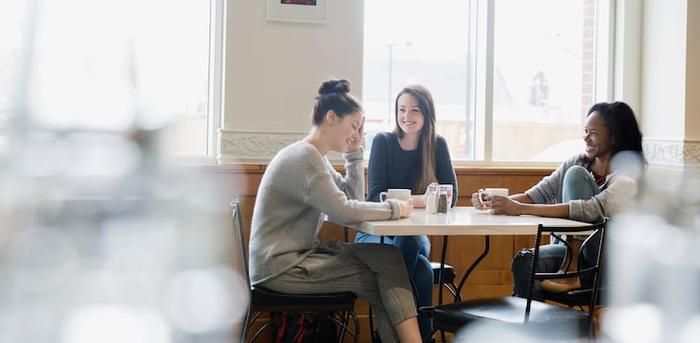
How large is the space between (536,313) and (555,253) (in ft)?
2.13

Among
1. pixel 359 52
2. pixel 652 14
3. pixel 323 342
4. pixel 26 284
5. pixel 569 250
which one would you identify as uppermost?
pixel 652 14

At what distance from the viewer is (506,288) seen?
3.49m

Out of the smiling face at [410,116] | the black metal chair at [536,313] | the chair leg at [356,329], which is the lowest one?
the chair leg at [356,329]

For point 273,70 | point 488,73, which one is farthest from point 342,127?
point 488,73

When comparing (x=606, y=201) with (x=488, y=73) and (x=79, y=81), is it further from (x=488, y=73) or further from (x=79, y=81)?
(x=79, y=81)

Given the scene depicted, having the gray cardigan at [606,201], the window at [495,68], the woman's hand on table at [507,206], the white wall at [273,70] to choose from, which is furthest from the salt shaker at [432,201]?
the window at [495,68]

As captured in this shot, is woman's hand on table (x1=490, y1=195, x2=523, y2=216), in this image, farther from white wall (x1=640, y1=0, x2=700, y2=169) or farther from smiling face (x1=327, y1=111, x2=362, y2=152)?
white wall (x1=640, y1=0, x2=700, y2=169)

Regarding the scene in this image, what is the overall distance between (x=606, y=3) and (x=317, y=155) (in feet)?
7.40

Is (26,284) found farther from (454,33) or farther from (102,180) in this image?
(454,33)

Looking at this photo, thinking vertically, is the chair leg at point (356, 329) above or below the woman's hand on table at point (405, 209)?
below

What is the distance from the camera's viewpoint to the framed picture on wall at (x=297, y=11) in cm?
315

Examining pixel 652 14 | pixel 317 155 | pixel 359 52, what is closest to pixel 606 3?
pixel 652 14

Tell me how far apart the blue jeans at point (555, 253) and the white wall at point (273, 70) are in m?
1.14

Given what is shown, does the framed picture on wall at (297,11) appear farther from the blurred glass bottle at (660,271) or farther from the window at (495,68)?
the blurred glass bottle at (660,271)
